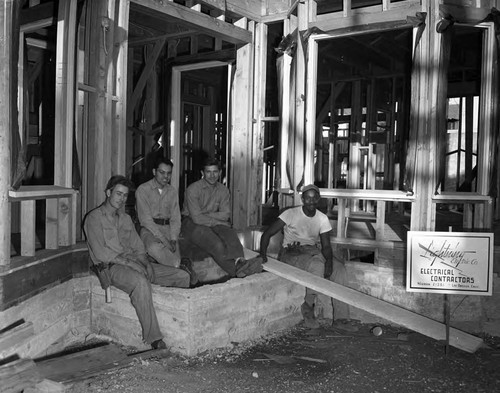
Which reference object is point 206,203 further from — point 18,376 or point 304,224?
point 18,376

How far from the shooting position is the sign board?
17.0 ft

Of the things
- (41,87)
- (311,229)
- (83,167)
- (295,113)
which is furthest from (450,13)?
(41,87)

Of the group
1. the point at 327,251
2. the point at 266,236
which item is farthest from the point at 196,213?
the point at 327,251

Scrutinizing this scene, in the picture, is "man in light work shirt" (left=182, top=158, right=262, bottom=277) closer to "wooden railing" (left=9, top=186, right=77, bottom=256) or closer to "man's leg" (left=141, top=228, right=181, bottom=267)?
"man's leg" (left=141, top=228, right=181, bottom=267)

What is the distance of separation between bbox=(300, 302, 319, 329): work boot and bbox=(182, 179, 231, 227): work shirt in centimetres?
144

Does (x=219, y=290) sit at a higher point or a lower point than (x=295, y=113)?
lower

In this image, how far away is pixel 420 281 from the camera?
5270 millimetres

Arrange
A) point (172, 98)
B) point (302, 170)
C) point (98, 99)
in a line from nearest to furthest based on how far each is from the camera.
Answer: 1. point (98, 99)
2. point (302, 170)
3. point (172, 98)

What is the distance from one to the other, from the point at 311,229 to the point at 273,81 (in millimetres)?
5663

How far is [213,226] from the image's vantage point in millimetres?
6621

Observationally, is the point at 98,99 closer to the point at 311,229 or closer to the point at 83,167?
the point at 83,167

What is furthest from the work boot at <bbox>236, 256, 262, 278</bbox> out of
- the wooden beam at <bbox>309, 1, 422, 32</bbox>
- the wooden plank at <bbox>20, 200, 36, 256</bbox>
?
the wooden beam at <bbox>309, 1, 422, 32</bbox>

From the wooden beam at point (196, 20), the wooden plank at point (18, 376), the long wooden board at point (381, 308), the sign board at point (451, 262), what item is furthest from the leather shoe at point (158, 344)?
the wooden beam at point (196, 20)

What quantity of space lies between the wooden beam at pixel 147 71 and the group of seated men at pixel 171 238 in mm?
2852
